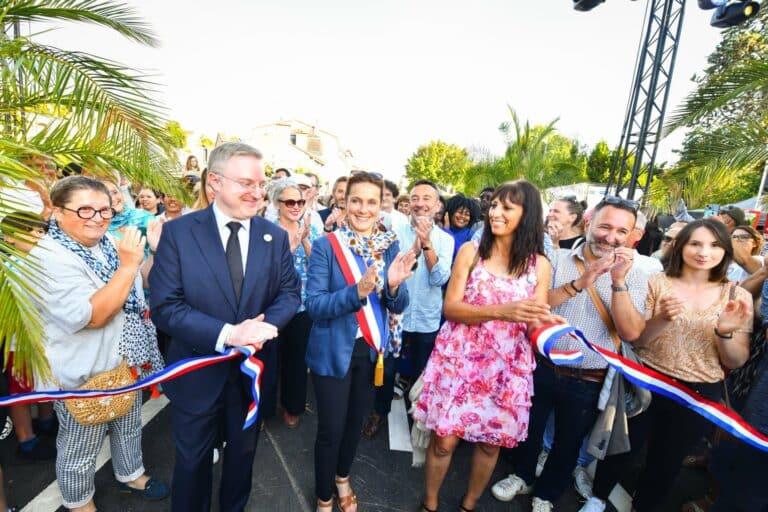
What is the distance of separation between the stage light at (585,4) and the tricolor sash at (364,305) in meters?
9.03

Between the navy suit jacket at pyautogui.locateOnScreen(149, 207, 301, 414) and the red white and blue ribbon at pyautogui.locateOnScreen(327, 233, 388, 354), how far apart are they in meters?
0.36

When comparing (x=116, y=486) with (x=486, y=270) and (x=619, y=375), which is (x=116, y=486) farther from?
(x=619, y=375)

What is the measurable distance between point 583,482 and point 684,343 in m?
1.37

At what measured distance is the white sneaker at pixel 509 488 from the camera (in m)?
2.75

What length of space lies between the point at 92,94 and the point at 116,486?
2.75m

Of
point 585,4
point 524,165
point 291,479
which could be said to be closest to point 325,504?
point 291,479

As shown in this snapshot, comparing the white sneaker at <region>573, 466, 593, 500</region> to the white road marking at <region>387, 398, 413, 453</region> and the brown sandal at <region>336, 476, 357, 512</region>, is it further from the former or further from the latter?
the brown sandal at <region>336, 476, 357, 512</region>

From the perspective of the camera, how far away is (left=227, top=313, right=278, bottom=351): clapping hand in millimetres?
1860

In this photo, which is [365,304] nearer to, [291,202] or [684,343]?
[291,202]

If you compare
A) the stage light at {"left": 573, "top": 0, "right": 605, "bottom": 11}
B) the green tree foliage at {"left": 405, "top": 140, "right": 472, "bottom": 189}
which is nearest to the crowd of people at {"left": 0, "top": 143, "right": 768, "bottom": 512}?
the stage light at {"left": 573, "top": 0, "right": 605, "bottom": 11}

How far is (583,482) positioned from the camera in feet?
9.57

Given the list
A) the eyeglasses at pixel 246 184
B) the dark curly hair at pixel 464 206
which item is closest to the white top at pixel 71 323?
the eyeglasses at pixel 246 184

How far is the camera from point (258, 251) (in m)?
2.08

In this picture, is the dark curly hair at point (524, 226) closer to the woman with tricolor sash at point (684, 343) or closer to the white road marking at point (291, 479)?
the woman with tricolor sash at point (684, 343)
